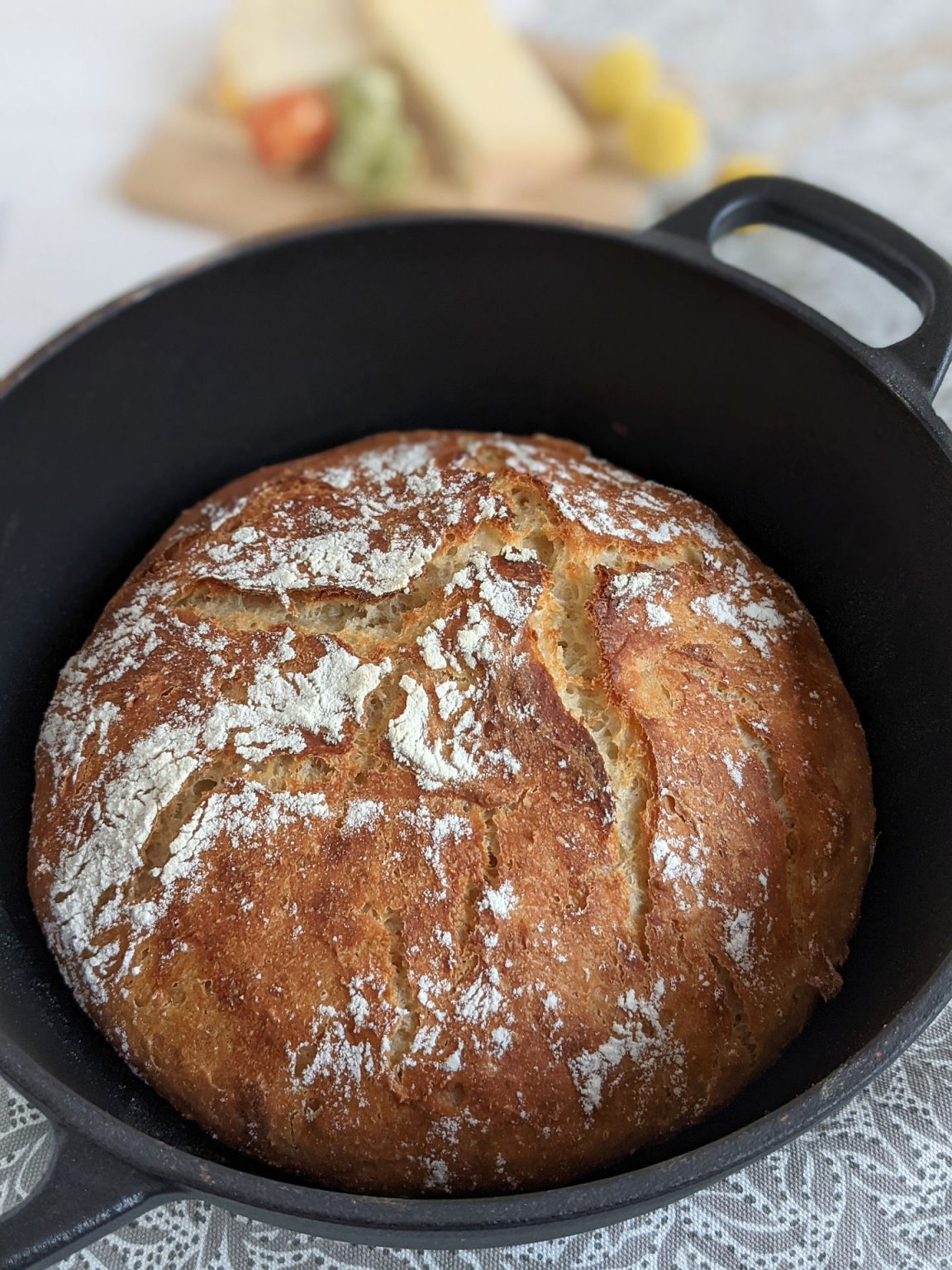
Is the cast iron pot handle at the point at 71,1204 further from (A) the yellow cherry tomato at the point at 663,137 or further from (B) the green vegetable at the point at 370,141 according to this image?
(A) the yellow cherry tomato at the point at 663,137

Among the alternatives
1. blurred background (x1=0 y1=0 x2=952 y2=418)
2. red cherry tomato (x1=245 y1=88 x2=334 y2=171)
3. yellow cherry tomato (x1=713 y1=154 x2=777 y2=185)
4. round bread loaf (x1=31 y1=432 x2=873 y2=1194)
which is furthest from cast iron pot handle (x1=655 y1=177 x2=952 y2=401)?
red cherry tomato (x1=245 y1=88 x2=334 y2=171)

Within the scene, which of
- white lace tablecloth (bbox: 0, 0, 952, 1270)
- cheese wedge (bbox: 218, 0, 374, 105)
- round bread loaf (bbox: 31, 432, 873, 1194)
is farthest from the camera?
cheese wedge (bbox: 218, 0, 374, 105)

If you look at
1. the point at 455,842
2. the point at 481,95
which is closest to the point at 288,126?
the point at 481,95

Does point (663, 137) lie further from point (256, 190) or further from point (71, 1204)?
point (71, 1204)

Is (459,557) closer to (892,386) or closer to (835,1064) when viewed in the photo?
(892,386)

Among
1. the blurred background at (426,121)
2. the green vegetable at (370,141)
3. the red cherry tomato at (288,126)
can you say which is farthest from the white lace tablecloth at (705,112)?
the green vegetable at (370,141)

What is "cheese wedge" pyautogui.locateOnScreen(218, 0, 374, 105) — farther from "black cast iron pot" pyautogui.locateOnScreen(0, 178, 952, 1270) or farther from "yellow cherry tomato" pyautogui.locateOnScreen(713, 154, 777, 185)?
"black cast iron pot" pyautogui.locateOnScreen(0, 178, 952, 1270)
